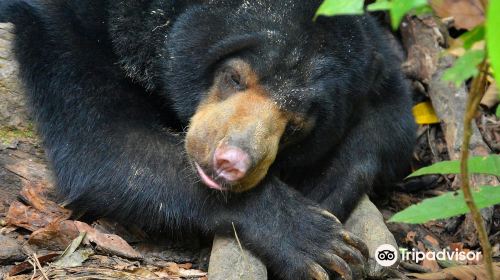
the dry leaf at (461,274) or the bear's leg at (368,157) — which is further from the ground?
the bear's leg at (368,157)

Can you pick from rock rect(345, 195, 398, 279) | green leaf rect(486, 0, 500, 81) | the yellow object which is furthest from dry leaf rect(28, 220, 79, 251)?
the yellow object

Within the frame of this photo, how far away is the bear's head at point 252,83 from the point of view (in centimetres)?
396

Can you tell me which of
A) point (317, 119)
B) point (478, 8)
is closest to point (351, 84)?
point (317, 119)

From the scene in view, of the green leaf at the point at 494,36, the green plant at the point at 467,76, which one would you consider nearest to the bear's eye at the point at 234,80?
the green plant at the point at 467,76

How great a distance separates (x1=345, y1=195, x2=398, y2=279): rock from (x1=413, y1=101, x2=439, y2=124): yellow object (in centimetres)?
176

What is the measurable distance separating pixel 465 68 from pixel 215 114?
7.11 feet

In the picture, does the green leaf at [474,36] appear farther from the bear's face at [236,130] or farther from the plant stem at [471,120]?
the bear's face at [236,130]

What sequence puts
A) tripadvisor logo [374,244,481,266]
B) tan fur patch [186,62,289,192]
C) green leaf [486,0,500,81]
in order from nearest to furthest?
green leaf [486,0,500,81]
tan fur patch [186,62,289,192]
tripadvisor logo [374,244,481,266]

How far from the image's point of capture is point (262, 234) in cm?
420

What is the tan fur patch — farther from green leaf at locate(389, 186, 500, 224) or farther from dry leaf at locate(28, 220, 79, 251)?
green leaf at locate(389, 186, 500, 224)

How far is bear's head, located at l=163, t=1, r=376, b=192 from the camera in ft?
13.0

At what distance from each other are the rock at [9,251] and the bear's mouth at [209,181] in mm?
1208

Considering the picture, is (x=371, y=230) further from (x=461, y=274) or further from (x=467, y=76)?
(x=467, y=76)

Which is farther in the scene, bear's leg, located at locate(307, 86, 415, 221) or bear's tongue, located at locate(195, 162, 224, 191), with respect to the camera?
bear's leg, located at locate(307, 86, 415, 221)
